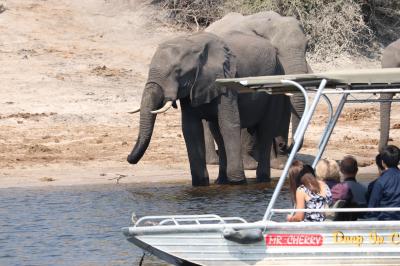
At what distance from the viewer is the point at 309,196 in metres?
→ 10.9

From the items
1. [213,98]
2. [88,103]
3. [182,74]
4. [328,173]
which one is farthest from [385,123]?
[328,173]

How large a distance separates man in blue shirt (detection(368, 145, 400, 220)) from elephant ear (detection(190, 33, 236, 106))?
18.9 feet

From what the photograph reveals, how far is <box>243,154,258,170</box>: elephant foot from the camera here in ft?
61.4

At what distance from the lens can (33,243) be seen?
13383 millimetres

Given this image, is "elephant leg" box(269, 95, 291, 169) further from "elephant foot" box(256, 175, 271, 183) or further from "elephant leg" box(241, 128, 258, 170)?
"elephant foot" box(256, 175, 271, 183)

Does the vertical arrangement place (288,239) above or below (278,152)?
above

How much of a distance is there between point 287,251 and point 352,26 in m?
16.0

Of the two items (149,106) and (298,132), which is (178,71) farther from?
(298,132)

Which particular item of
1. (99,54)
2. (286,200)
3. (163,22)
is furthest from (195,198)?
(163,22)

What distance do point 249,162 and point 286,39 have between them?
181 centimetres

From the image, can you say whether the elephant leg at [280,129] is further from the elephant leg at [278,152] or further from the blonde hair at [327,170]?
the blonde hair at [327,170]

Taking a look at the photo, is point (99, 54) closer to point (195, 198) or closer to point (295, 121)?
point (295, 121)

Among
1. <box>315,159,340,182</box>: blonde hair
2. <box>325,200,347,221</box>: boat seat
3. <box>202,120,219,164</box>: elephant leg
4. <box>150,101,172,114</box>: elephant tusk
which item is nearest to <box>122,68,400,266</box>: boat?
<box>325,200,347,221</box>: boat seat

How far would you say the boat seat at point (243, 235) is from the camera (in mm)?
10630
